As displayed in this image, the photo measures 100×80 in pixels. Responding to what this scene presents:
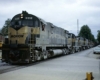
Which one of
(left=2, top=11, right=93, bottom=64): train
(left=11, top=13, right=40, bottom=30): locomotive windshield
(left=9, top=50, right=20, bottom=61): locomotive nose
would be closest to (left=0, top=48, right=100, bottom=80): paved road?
(left=2, top=11, right=93, bottom=64): train

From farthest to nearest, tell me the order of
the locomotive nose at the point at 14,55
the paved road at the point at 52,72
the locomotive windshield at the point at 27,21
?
1. the locomotive windshield at the point at 27,21
2. the locomotive nose at the point at 14,55
3. the paved road at the point at 52,72

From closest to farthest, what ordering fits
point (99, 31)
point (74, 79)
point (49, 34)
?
point (74, 79)
point (49, 34)
point (99, 31)

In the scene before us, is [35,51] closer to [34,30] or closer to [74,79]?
[34,30]

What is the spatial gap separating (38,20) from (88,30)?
108 metres

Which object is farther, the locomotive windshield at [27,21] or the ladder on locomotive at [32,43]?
the locomotive windshield at [27,21]

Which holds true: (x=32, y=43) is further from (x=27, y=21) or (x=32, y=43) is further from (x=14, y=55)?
(x=27, y=21)

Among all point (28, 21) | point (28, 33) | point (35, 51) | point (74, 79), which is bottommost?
point (74, 79)

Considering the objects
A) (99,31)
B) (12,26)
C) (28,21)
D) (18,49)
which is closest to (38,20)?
(28,21)

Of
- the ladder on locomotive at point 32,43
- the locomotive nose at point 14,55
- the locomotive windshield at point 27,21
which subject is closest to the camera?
the locomotive nose at point 14,55

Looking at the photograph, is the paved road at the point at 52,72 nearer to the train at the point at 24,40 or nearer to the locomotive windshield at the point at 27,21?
the train at the point at 24,40

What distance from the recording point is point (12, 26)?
16469 millimetres

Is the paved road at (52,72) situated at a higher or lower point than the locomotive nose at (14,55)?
lower

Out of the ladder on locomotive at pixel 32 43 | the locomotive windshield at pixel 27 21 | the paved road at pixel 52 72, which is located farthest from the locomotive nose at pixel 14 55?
the locomotive windshield at pixel 27 21

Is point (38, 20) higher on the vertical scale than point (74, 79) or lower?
higher
